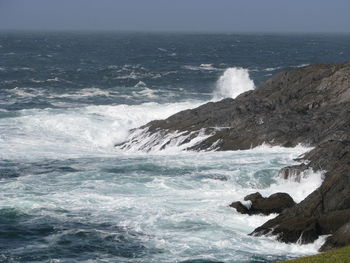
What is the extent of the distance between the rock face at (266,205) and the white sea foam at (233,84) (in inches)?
1918

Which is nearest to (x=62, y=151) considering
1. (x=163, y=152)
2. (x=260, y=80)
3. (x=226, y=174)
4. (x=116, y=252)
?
(x=163, y=152)

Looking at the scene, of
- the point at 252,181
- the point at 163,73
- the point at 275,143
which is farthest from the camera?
the point at 163,73

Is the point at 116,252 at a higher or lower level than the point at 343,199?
lower

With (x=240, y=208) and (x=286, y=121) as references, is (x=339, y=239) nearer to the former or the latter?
(x=240, y=208)

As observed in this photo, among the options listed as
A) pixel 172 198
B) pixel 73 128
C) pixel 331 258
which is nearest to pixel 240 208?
pixel 172 198

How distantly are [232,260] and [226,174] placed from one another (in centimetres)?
1358

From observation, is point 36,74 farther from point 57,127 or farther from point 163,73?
point 57,127

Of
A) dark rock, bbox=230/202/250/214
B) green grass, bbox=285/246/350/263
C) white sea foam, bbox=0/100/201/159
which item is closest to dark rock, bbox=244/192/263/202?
dark rock, bbox=230/202/250/214

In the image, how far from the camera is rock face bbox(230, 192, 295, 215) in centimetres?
3350

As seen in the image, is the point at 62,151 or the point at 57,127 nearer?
the point at 62,151

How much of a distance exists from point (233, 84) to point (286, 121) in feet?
130

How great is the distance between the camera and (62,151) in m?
51.9

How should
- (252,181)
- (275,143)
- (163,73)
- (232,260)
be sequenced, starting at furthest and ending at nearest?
(163,73) < (275,143) < (252,181) < (232,260)

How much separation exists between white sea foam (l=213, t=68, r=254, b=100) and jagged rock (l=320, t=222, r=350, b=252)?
54.3 metres
